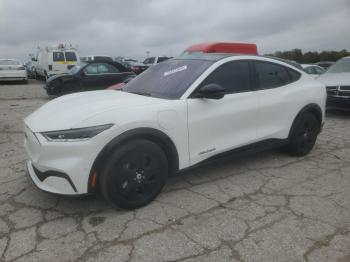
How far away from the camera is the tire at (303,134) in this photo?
4677 mm

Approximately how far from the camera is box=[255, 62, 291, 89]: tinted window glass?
13.9 ft

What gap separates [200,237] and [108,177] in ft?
3.20

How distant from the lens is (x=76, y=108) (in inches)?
126

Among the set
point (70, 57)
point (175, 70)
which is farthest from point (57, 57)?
point (175, 70)

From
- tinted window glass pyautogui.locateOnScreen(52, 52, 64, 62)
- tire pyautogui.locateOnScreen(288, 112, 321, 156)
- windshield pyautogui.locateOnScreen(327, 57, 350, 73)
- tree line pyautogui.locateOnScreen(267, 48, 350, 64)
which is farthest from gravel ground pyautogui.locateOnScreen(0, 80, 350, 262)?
tree line pyautogui.locateOnScreen(267, 48, 350, 64)

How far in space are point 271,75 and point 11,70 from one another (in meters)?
16.7

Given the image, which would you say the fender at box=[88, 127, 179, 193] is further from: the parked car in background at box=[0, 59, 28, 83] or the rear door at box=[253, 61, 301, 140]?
the parked car in background at box=[0, 59, 28, 83]

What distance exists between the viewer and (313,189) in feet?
12.4

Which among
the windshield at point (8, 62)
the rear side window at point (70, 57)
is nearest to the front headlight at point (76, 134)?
the rear side window at point (70, 57)

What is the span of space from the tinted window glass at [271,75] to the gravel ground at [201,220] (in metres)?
1.15

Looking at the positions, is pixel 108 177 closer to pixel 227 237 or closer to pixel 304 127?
pixel 227 237

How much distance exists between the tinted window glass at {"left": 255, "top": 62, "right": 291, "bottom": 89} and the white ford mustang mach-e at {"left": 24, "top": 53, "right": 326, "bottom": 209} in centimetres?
1

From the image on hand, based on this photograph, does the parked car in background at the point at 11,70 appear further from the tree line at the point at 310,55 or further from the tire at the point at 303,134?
the tree line at the point at 310,55

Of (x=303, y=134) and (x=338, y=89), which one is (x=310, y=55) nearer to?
(x=338, y=89)
